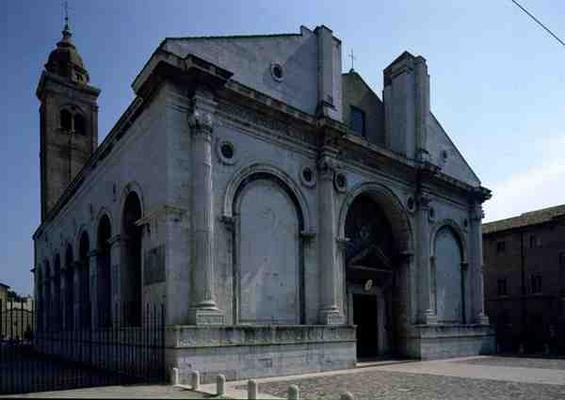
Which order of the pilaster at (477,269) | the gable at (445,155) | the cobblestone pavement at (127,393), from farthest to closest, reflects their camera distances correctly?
the pilaster at (477,269) → the gable at (445,155) → the cobblestone pavement at (127,393)

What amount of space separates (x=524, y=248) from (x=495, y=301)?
4605 millimetres

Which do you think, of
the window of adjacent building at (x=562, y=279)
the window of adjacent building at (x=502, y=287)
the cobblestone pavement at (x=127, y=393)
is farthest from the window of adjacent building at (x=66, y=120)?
the window of adjacent building at (x=562, y=279)

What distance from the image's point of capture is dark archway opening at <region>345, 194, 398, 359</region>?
21172mm

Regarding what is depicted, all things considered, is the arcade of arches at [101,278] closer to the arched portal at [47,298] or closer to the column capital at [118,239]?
the column capital at [118,239]

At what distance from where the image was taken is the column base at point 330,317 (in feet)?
57.0

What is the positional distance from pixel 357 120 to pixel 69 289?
16393 mm

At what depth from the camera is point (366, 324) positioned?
21.9 m

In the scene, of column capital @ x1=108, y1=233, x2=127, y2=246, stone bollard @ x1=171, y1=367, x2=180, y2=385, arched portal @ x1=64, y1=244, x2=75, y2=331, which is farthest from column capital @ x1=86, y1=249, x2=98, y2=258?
stone bollard @ x1=171, y1=367, x2=180, y2=385

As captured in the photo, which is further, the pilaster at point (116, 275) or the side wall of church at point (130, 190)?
the pilaster at point (116, 275)

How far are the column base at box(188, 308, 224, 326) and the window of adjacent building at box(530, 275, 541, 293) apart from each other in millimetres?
26517

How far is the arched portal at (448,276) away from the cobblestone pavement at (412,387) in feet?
29.2

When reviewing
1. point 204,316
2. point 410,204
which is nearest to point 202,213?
point 204,316

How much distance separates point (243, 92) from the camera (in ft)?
52.1

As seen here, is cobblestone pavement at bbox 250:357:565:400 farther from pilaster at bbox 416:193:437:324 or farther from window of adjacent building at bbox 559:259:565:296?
window of adjacent building at bbox 559:259:565:296
